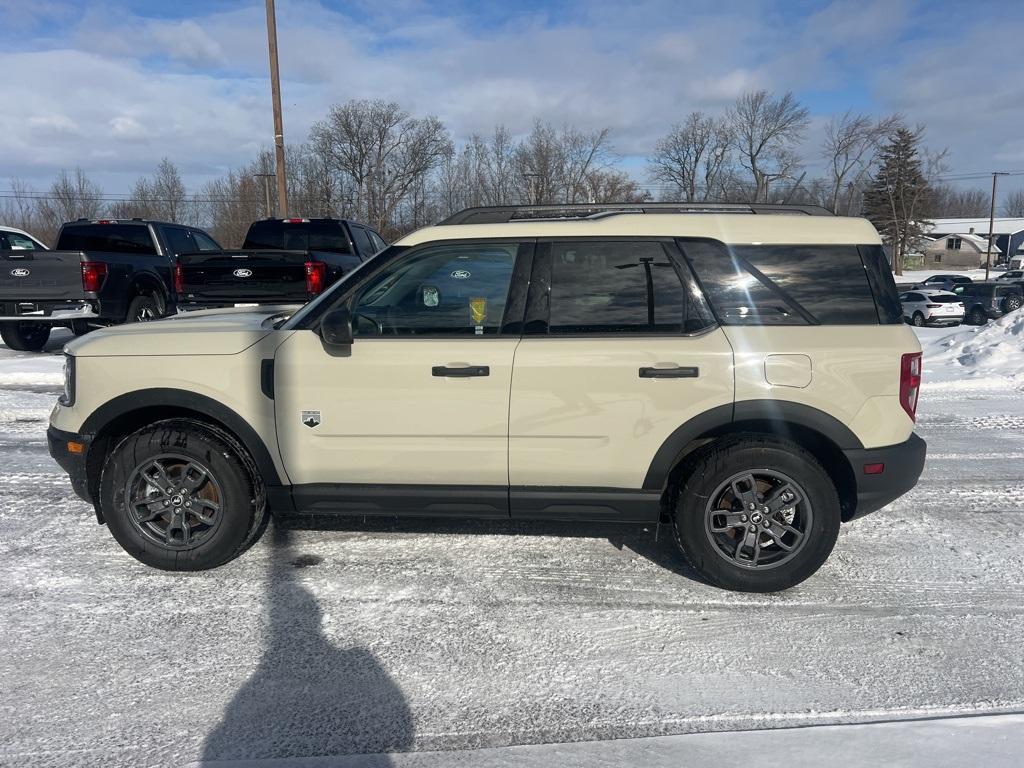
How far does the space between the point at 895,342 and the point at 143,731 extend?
361cm

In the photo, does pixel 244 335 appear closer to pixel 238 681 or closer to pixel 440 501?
pixel 440 501

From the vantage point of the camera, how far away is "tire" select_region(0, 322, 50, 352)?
11.7m

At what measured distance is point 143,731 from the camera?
276cm

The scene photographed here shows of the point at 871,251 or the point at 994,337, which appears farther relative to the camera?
the point at 994,337

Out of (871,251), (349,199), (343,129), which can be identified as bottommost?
(871,251)

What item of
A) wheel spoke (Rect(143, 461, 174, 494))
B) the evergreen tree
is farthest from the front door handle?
the evergreen tree

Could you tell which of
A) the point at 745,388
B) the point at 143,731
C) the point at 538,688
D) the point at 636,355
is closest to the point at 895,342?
the point at 745,388

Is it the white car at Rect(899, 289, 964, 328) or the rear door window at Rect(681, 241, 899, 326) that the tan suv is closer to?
the rear door window at Rect(681, 241, 899, 326)

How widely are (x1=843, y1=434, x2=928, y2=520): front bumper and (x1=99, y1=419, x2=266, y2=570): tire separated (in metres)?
3.07

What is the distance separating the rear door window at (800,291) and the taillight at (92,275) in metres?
9.45

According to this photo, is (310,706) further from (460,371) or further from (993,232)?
(993,232)

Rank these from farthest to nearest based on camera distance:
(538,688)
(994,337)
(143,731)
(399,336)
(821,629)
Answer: (994,337) → (399,336) → (821,629) → (538,688) → (143,731)

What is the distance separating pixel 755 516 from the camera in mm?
3723

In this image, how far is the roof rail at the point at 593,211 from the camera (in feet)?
13.2
